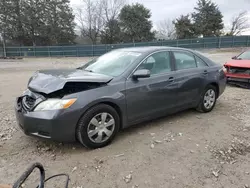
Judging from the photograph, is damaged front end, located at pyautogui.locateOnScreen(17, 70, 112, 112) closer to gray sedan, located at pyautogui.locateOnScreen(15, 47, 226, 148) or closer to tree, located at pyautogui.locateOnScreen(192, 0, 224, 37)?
gray sedan, located at pyautogui.locateOnScreen(15, 47, 226, 148)

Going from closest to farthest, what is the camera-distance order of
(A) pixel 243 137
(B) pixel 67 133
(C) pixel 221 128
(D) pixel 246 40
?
(B) pixel 67 133, (A) pixel 243 137, (C) pixel 221 128, (D) pixel 246 40

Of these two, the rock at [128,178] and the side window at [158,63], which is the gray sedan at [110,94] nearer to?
the side window at [158,63]

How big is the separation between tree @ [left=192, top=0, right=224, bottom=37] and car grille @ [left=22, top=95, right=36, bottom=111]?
37.8 meters

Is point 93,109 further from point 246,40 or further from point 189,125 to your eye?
point 246,40

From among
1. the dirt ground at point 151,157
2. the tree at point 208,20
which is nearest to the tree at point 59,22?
the tree at point 208,20

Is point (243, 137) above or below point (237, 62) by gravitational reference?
below

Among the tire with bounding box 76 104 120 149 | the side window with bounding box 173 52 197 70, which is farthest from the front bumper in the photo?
the side window with bounding box 173 52 197 70

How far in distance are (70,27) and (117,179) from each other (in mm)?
36147

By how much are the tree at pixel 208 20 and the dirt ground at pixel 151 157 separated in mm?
36207

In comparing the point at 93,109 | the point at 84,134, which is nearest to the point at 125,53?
the point at 93,109

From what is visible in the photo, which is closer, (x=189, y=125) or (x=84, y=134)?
(x=84, y=134)

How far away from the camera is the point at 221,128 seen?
3.83m

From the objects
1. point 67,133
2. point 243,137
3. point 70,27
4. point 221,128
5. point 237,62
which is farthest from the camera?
point 70,27

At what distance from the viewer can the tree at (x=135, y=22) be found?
3441 centimetres
